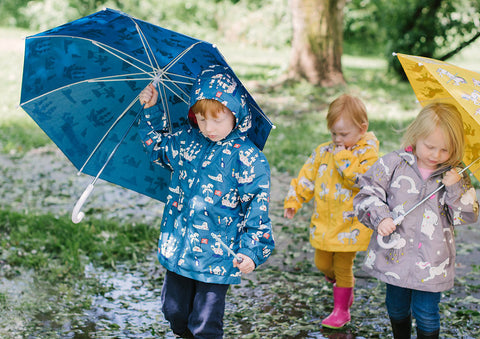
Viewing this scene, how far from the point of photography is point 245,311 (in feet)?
13.1

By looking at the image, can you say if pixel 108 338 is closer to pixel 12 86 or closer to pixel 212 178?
pixel 212 178

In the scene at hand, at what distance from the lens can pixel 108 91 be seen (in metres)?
3.39

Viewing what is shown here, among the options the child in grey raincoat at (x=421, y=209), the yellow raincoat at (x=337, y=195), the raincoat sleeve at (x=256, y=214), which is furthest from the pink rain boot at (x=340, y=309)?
the raincoat sleeve at (x=256, y=214)

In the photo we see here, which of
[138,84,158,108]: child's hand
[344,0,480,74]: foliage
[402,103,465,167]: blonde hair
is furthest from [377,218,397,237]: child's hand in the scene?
[344,0,480,74]: foliage

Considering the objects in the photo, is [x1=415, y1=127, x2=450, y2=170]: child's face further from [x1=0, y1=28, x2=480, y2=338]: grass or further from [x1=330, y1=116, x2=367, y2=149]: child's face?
[x1=330, y1=116, x2=367, y2=149]: child's face

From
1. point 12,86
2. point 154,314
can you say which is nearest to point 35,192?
point 154,314

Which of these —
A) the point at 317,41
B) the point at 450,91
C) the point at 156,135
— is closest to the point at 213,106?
the point at 156,135

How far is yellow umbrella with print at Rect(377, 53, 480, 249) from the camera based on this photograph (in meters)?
2.75

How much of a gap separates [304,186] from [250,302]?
955 mm

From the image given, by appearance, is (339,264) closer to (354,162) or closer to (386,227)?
(354,162)

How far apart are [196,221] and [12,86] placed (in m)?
9.61

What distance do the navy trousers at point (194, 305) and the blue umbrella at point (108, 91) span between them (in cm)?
59

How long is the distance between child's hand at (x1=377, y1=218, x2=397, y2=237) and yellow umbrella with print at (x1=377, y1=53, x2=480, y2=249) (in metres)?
0.04

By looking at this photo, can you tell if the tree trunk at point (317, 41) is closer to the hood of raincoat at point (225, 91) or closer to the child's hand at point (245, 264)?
the hood of raincoat at point (225, 91)
